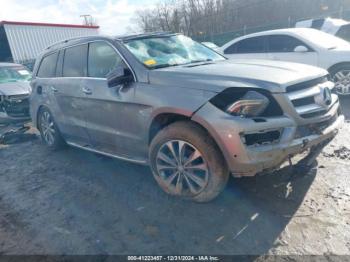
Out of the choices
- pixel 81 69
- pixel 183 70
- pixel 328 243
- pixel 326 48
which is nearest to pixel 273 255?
pixel 328 243

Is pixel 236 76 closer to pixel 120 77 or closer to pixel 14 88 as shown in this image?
pixel 120 77

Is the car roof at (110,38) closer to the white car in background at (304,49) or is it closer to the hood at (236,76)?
the hood at (236,76)

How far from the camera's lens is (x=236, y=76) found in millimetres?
2775

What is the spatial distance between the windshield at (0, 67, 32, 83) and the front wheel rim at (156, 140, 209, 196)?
7.56 meters

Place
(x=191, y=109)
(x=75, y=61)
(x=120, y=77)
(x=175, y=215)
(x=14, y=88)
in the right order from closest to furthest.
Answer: (x=191, y=109), (x=175, y=215), (x=120, y=77), (x=75, y=61), (x=14, y=88)

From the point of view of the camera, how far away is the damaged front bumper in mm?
2539

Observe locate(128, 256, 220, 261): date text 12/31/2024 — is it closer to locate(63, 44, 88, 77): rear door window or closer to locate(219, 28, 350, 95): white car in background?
locate(63, 44, 88, 77): rear door window

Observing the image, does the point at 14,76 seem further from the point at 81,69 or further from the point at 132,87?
the point at 132,87

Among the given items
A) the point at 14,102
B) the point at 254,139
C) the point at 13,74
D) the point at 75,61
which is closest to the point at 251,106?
the point at 254,139

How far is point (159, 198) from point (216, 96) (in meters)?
1.36

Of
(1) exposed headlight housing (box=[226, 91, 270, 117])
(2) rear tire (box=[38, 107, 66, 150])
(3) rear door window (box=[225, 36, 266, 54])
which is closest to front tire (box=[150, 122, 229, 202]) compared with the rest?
(1) exposed headlight housing (box=[226, 91, 270, 117])

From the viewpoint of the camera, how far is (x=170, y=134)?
2996mm

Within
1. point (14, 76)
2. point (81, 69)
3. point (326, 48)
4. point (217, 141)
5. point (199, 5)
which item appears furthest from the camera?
point (199, 5)

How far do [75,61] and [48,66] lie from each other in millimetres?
1060
